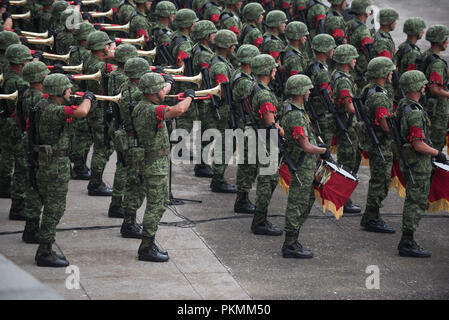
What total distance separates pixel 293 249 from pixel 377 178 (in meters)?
→ 1.65

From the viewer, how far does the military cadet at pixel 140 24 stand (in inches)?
534

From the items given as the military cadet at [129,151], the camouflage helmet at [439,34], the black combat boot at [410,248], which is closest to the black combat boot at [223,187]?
the military cadet at [129,151]

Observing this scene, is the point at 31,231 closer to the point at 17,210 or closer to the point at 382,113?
the point at 17,210

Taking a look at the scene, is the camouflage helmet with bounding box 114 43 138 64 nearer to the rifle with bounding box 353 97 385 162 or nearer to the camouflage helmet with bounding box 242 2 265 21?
the rifle with bounding box 353 97 385 162

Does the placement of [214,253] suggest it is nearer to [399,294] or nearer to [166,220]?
[166,220]

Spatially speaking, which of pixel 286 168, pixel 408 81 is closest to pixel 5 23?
pixel 286 168

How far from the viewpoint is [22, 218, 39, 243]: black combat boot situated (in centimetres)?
924

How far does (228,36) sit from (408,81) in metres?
2.77

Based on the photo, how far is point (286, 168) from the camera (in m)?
9.90

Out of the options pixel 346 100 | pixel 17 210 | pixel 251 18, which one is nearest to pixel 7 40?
pixel 17 210

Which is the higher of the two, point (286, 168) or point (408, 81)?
point (408, 81)

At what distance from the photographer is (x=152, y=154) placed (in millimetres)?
8898

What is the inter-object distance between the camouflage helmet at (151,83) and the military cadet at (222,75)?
7.50ft

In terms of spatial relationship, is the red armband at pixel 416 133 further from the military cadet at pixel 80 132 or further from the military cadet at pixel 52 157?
the military cadet at pixel 80 132
